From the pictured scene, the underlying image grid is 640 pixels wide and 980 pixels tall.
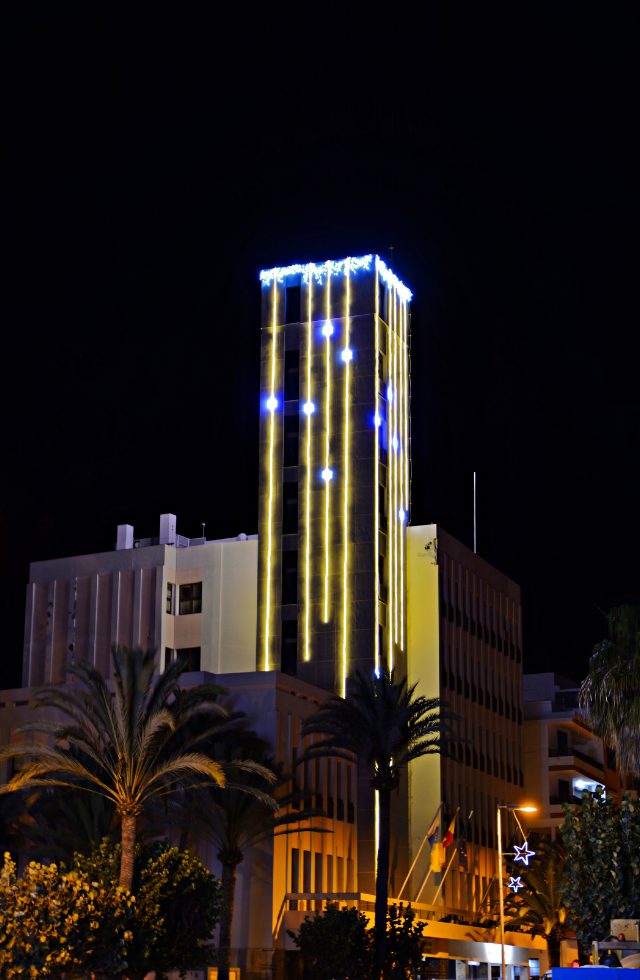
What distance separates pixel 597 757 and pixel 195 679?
5258 cm

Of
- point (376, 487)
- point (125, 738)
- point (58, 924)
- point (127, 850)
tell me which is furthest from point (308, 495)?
point (58, 924)

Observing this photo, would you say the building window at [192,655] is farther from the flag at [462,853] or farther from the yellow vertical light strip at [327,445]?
the flag at [462,853]

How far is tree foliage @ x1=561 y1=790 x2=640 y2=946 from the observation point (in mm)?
34969

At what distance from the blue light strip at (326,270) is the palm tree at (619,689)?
1916 inches

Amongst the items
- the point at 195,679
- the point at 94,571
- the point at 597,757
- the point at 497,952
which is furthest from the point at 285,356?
the point at 597,757

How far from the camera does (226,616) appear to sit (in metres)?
81.2

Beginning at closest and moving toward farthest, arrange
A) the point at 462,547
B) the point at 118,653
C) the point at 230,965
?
1. the point at 118,653
2. the point at 230,965
3. the point at 462,547

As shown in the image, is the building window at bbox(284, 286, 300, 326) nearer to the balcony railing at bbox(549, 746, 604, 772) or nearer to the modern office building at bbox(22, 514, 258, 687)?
the modern office building at bbox(22, 514, 258, 687)

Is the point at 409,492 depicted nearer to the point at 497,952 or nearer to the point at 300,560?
the point at 300,560

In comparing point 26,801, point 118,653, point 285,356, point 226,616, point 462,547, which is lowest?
point 26,801

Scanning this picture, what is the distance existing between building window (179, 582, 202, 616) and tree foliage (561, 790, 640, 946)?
48137 millimetres

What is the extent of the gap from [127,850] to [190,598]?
35.6 meters

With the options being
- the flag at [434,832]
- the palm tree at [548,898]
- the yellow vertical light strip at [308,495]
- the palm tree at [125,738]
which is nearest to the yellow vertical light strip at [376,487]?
the yellow vertical light strip at [308,495]

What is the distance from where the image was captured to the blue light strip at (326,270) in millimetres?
82188
